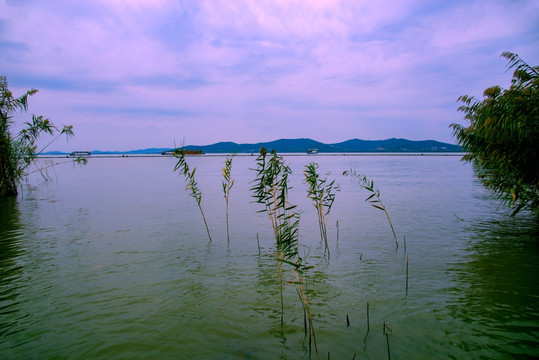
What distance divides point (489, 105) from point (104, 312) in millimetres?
16030

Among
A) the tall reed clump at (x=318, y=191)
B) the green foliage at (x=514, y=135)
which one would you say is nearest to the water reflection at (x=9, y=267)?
the tall reed clump at (x=318, y=191)

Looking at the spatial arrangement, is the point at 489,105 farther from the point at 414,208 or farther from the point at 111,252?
the point at 111,252

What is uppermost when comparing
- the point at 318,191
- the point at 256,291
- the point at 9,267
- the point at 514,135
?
the point at 514,135

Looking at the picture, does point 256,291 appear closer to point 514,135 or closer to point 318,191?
point 318,191

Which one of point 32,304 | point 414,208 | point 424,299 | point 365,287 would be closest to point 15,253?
point 32,304

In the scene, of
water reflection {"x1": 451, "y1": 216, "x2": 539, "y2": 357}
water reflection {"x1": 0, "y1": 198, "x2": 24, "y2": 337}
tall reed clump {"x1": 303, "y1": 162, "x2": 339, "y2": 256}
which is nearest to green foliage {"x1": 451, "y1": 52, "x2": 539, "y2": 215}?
water reflection {"x1": 451, "y1": 216, "x2": 539, "y2": 357}

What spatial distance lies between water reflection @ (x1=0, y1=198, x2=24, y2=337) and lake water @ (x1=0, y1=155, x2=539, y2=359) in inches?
2.1

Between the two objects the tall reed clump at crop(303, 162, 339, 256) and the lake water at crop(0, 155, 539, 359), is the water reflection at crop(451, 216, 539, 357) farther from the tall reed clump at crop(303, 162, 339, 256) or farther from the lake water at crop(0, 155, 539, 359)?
the tall reed clump at crop(303, 162, 339, 256)

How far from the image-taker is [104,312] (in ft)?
28.2

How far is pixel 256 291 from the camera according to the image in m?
10.1

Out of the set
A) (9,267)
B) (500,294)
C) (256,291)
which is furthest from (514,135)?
(9,267)

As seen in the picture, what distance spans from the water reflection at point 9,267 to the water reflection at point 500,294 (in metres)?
10.9

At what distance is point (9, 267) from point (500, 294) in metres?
16.7

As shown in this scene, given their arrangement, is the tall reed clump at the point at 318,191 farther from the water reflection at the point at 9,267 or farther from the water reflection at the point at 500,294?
the water reflection at the point at 9,267
